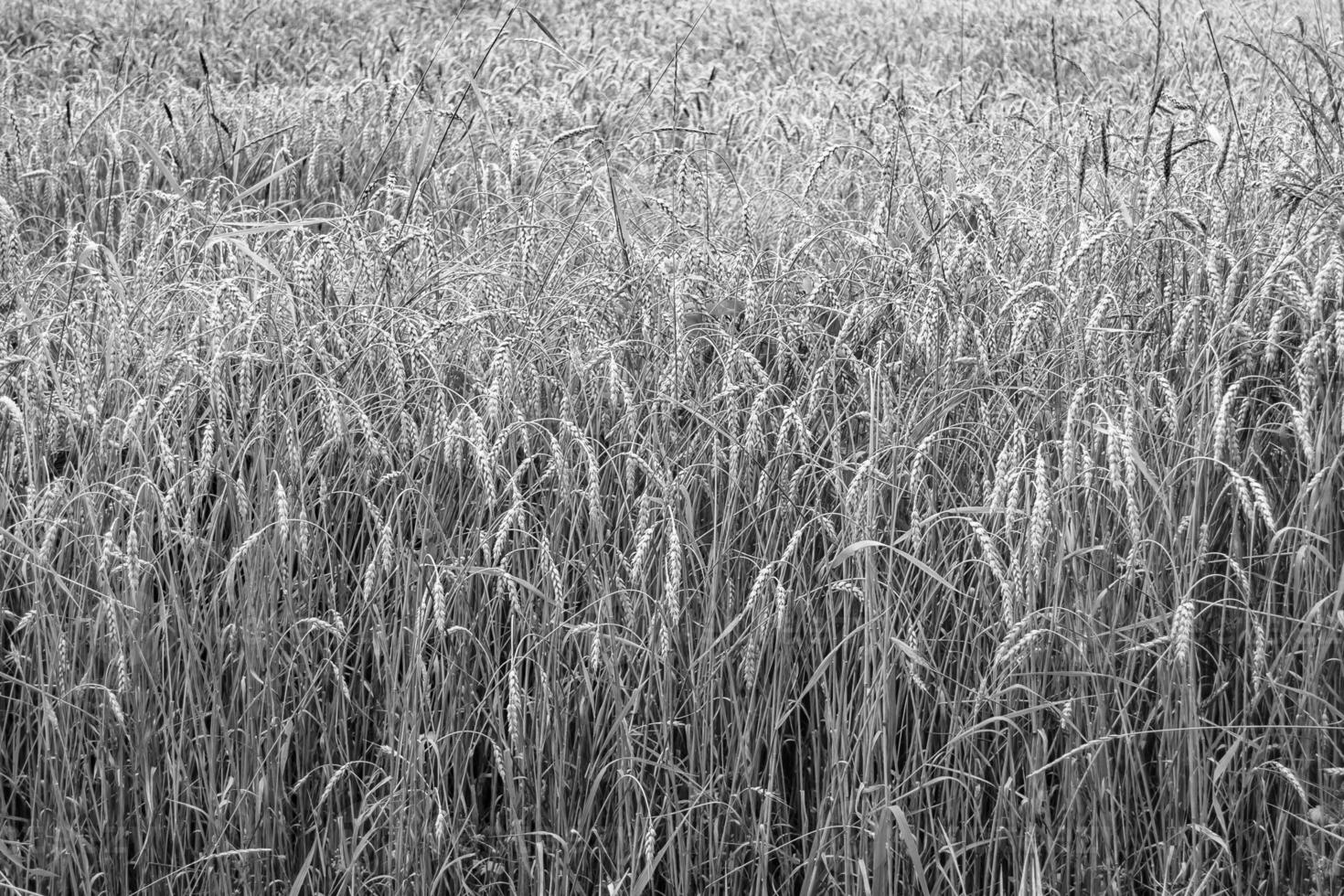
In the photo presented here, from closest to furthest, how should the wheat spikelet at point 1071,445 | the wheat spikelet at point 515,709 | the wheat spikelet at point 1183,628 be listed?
the wheat spikelet at point 1183,628 → the wheat spikelet at point 515,709 → the wheat spikelet at point 1071,445

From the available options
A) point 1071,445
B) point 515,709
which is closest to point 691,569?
point 515,709

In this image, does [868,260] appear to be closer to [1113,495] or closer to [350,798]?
[1113,495]

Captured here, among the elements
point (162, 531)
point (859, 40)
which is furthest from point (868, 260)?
point (859, 40)

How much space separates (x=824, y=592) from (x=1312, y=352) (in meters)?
0.78

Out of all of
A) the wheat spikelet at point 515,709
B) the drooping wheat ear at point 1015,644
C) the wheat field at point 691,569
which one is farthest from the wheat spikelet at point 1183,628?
the wheat spikelet at point 515,709

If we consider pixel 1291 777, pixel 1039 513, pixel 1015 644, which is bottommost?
pixel 1291 777

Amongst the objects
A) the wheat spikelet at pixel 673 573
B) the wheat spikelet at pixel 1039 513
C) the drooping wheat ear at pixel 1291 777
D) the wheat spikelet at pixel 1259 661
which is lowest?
the drooping wheat ear at pixel 1291 777

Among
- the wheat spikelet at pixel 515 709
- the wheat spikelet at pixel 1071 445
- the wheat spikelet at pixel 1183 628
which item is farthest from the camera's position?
the wheat spikelet at pixel 1071 445

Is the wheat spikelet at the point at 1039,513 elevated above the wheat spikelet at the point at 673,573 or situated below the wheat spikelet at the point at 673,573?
above

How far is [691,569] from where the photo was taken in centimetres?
196

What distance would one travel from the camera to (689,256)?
106 inches

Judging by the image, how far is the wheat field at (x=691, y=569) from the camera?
1664 millimetres

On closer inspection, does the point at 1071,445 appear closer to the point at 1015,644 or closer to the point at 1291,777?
the point at 1015,644

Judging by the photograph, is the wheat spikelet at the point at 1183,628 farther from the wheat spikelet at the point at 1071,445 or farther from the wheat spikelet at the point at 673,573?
the wheat spikelet at the point at 673,573
